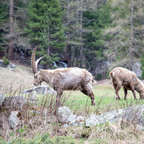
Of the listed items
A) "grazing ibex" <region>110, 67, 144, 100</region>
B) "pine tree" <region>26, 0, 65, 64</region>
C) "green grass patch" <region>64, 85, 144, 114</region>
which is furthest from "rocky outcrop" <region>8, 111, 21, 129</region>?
"pine tree" <region>26, 0, 65, 64</region>

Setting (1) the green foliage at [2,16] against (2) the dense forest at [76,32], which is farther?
(1) the green foliage at [2,16]

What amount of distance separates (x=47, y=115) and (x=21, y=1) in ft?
114

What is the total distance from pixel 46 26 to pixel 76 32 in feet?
25.2

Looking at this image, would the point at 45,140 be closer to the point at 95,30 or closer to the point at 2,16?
the point at 2,16

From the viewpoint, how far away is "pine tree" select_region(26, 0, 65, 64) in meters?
32.4

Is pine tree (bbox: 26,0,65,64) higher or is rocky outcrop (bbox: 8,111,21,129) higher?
pine tree (bbox: 26,0,65,64)

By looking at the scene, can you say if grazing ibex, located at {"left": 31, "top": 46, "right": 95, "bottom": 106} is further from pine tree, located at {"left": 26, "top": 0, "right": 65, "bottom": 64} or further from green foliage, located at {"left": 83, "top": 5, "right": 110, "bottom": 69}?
green foliage, located at {"left": 83, "top": 5, "right": 110, "bottom": 69}

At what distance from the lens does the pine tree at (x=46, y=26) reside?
3244 cm

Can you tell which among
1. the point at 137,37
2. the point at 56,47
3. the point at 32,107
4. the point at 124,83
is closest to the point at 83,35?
the point at 56,47

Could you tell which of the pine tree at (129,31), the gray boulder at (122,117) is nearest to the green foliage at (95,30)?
the pine tree at (129,31)

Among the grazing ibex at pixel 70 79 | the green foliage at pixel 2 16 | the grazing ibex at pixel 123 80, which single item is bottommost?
the grazing ibex at pixel 123 80

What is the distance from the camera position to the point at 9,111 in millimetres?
6945

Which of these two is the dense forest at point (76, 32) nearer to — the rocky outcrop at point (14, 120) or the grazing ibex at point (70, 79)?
the grazing ibex at point (70, 79)

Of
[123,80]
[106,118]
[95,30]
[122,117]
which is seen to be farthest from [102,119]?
[95,30]
